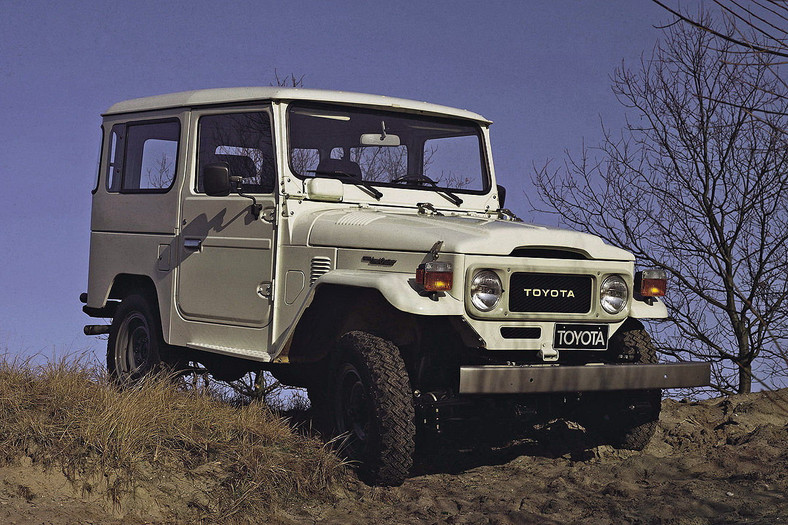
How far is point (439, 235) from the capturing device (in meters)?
6.11

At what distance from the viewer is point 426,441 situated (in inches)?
299

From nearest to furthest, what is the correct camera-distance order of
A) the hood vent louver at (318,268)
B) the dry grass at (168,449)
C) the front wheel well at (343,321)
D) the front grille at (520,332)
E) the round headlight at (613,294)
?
the dry grass at (168,449) < the front grille at (520,332) < the front wheel well at (343,321) < the round headlight at (613,294) < the hood vent louver at (318,268)

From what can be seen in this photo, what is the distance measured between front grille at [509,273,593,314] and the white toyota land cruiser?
0.03 ft

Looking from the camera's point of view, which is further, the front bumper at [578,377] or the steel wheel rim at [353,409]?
the steel wheel rim at [353,409]

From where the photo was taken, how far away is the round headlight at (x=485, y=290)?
599 centimetres

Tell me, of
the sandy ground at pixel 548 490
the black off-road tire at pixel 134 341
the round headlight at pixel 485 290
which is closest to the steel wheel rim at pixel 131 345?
the black off-road tire at pixel 134 341

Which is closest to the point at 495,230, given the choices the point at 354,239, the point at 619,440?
the point at 354,239

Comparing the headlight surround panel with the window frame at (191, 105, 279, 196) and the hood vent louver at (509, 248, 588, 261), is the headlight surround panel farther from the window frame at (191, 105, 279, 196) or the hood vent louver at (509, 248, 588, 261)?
the window frame at (191, 105, 279, 196)

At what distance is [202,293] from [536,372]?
3049 mm

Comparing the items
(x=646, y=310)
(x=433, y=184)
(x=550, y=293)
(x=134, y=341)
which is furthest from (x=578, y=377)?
(x=134, y=341)

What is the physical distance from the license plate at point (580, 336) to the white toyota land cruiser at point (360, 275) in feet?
0.04

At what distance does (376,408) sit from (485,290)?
1006mm

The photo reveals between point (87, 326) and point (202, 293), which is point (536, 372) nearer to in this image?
point (202, 293)

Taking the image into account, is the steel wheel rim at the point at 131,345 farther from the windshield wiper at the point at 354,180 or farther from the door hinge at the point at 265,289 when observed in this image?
the windshield wiper at the point at 354,180
